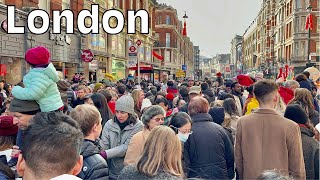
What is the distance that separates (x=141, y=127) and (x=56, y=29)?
51.0 ft

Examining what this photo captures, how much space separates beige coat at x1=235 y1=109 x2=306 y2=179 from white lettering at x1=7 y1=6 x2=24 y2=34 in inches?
520

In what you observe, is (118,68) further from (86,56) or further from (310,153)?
(310,153)

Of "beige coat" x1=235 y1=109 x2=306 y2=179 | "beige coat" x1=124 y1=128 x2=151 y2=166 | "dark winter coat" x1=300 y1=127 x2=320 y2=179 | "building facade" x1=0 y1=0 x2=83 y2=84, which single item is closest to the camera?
"beige coat" x1=235 y1=109 x2=306 y2=179

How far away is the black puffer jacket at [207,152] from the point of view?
4.79m

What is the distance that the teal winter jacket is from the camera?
12.8 ft

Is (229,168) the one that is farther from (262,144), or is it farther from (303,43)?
(303,43)

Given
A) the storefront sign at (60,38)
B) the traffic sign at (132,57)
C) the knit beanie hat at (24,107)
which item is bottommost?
the knit beanie hat at (24,107)

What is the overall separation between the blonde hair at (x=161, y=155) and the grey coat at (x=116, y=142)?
1.69m

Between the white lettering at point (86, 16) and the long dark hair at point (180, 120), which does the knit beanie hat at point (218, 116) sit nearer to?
the long dark hair at point (180, 120)

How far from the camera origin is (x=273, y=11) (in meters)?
79.8

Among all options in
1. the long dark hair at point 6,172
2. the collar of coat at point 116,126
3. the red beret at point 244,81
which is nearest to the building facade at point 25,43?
the red beret at point 244,81

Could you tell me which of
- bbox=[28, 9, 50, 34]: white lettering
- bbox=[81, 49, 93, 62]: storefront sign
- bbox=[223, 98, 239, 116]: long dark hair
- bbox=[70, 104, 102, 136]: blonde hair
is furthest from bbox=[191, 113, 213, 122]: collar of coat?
bbox=[81, 49, 93, 62]: storefront sign

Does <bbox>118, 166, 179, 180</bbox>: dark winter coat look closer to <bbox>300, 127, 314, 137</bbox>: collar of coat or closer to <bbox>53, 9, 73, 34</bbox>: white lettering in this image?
<bbox>300, 127, 314, 137</bbox>: collar of coat

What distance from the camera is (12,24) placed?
635 inches
